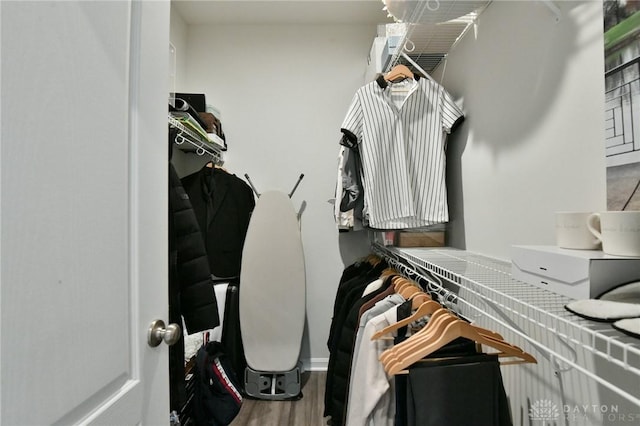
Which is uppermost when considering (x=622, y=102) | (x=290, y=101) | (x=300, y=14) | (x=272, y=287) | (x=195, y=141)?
(x=300, y=14)

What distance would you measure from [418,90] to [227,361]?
1892mm

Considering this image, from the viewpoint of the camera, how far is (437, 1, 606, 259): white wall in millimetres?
768

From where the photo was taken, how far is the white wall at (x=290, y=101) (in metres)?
2.28

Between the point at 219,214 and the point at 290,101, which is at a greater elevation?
the point at 290,101

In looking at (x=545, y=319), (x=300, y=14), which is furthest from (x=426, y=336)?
(x=300, y=14)

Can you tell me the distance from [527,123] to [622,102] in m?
0.35

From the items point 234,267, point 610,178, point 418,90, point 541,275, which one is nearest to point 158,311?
point 541,275

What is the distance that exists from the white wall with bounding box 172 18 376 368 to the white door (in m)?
1.50

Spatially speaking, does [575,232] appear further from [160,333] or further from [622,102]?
[160,333]

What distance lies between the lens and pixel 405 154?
1488 mm

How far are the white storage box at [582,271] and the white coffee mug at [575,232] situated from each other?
2cm

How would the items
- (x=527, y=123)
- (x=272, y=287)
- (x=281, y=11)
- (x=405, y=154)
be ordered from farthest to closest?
(x=281, y=11) < (x=272, y=287) < (x=405, y=154) < (x=527, y=123)

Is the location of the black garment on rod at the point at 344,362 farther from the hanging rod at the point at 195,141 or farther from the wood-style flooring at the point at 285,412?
the hanging rod at the point at 195,141

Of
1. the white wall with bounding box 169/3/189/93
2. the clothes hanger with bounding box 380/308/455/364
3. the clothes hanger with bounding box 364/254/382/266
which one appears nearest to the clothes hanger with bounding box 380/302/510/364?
the clothes hanger with bounding box 380/308/455/364
